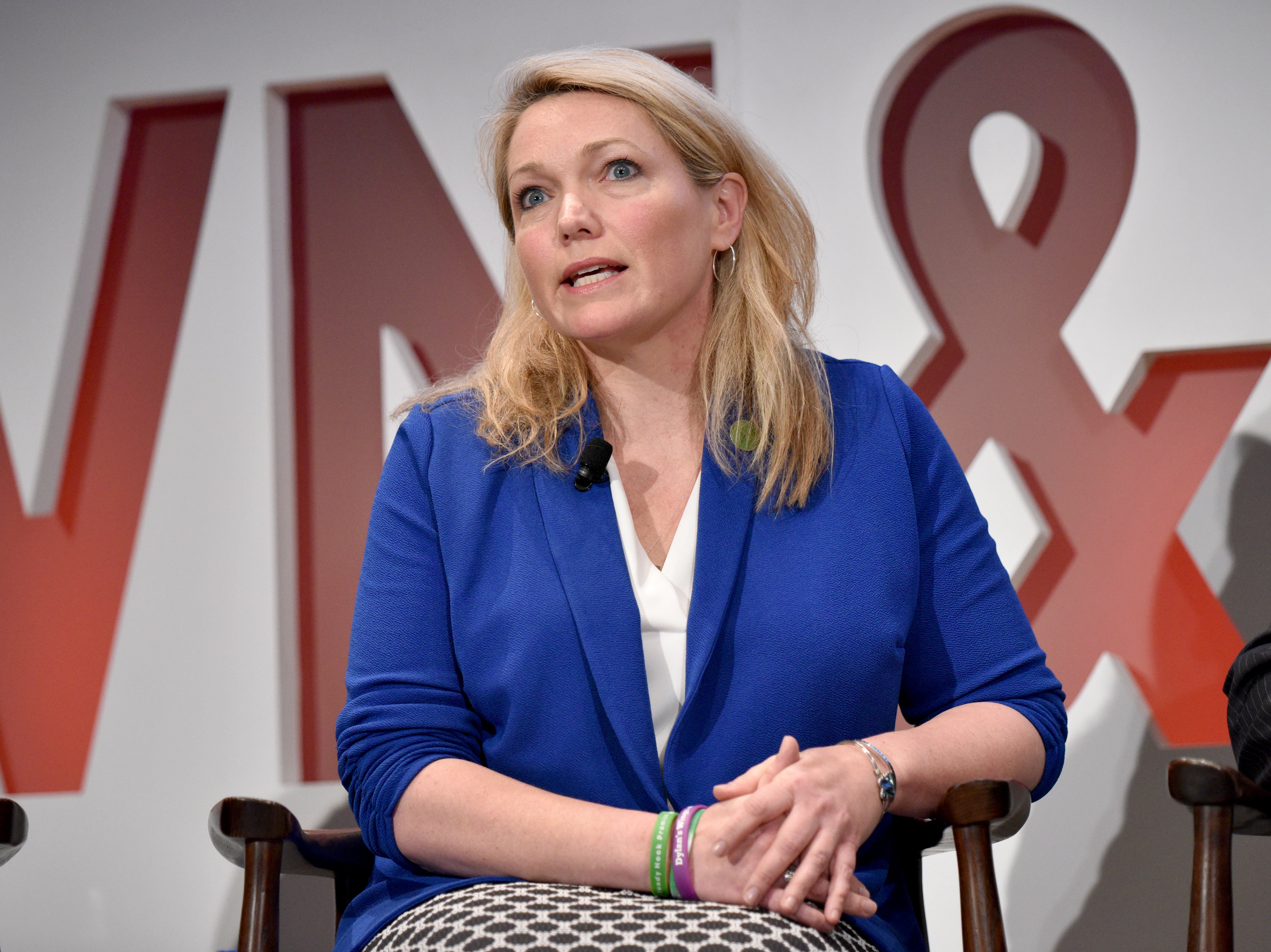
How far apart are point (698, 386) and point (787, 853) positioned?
766mm

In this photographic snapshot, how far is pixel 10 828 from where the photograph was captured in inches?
59.6

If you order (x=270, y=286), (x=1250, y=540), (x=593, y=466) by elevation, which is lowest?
(x=1250, y=540)

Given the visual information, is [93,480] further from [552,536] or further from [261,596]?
[552,536]

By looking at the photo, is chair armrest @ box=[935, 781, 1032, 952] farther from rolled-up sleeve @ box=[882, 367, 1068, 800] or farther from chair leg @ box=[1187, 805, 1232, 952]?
chair leg @ box=[1187, 805, 1232, 952]

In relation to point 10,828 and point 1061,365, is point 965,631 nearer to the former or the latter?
point 10,828

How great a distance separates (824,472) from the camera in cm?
168

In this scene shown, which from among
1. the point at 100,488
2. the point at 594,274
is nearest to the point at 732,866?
the point at 594,274

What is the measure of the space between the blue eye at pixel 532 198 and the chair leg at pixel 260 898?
965 mm

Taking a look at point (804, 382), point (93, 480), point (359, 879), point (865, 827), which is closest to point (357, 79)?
point (93, 480)

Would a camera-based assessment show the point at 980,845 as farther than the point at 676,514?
No

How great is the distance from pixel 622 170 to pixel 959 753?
3.05ft

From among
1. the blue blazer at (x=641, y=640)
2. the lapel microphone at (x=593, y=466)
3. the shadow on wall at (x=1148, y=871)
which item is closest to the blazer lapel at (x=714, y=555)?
the blue blazer at (x=641, y=640)

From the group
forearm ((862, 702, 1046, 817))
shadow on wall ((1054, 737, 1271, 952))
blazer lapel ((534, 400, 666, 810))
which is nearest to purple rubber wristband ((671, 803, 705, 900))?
blazer lapel ((534, 400, 666, 810))

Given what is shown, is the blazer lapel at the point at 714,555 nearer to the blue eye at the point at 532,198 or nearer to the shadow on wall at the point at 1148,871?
the blue eye at the point at 532,198
